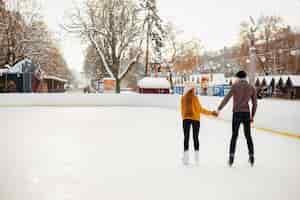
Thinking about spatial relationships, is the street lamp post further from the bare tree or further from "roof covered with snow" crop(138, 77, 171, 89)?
the bare tree

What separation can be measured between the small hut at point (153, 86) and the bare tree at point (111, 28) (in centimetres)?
229

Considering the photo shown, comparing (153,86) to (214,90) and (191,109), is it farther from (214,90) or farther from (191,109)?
(191,109)

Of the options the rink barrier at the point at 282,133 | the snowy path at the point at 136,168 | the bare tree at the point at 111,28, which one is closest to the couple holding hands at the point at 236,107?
the snowy path at the point at 136,168

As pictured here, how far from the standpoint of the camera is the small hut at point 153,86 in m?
21.5

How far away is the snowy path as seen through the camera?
3.75 m

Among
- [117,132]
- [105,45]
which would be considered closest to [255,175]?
[117,132]

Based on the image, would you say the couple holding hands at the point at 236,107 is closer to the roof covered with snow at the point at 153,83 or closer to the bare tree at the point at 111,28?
the roof covered with snow at the point at 153,83

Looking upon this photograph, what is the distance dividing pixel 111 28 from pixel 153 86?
17.2ft

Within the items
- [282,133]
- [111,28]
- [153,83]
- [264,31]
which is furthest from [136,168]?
[111,28]

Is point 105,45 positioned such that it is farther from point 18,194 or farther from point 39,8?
point 18,194

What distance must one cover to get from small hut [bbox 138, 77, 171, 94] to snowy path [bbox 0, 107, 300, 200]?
13126mm

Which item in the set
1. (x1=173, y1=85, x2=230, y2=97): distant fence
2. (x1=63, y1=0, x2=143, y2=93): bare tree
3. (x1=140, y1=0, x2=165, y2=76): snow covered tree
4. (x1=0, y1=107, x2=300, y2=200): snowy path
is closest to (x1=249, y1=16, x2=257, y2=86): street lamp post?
(x1=0, y1=107, x2=300, y2=200): snowy path

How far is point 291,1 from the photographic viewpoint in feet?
26.8

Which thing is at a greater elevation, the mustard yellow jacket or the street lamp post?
the street lamp post
